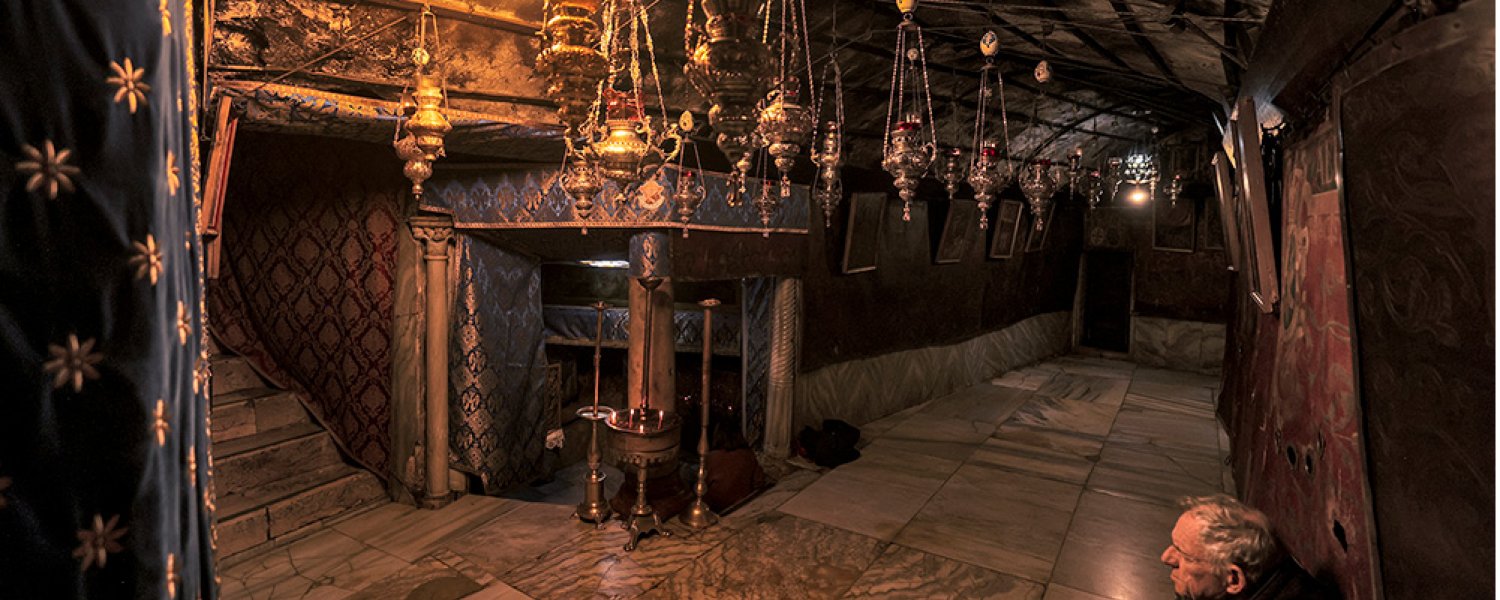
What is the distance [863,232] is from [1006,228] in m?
4.28

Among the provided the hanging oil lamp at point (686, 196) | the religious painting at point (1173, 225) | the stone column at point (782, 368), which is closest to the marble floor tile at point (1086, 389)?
the religious painting at point (1173, 225)

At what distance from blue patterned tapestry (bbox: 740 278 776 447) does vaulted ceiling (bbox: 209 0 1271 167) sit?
6.74ft

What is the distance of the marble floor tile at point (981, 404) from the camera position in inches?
348

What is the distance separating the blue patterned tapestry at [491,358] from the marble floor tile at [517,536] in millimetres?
817

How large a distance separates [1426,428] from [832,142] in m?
2.60

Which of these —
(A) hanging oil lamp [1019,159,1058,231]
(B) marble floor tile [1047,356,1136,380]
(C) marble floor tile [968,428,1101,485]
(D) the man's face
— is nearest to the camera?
(D) the man's face

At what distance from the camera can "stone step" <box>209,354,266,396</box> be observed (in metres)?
5.72

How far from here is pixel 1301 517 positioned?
2664 mm

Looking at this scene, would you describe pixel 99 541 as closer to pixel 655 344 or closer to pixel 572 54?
pixel 572 54

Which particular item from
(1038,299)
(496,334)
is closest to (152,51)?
(496,334)

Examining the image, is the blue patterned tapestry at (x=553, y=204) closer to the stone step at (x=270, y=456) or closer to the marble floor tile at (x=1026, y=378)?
the stone step at (x=270, y=456)

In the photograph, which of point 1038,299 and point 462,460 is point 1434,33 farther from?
point 1038,299

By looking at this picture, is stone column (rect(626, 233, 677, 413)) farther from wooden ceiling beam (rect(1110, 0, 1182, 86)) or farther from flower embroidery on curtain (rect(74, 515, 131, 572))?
flower embroidery on curtain (rect(74, 515, 131, 572))

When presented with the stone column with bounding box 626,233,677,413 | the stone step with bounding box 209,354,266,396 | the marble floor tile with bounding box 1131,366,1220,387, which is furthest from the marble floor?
the marble floor tile with bounding box 1131,366,1220,387
